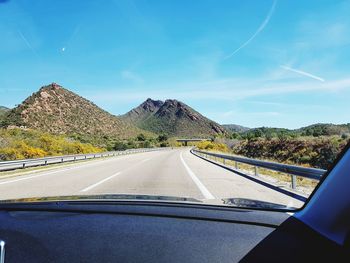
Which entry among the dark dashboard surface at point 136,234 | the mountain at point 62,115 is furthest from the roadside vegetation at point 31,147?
the mountain at point 62,115

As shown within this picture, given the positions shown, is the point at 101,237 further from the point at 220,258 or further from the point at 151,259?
the point at 220,258

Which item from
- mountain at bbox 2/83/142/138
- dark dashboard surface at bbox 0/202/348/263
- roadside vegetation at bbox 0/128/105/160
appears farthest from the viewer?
mountain at bbox 2/83/142/138

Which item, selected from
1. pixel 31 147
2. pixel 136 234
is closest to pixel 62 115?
pixel 31 147

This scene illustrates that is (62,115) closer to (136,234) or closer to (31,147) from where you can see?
(31,147)

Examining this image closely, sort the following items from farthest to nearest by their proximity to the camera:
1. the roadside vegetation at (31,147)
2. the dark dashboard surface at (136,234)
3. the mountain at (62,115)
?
1. the mountain at (62,115)
2. the roadside vegetation at (31,147)
3. the dark dashboard surface at (136,234)

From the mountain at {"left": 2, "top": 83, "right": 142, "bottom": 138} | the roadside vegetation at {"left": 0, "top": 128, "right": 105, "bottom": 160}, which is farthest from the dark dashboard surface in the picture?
the mountain at {"left": 2, "top": 83, "right": 142, "bottom": 138}

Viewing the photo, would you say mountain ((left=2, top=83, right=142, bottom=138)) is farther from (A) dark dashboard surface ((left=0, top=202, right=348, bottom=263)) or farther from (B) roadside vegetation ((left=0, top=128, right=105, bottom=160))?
(A) dark dashboard surface ((left=0, top=202, right=348, bottom=263))

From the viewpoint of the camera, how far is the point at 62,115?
350 feet

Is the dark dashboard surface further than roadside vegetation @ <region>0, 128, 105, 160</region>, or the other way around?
roadside vegetation @ <region>0, 128, 105, 160</region>

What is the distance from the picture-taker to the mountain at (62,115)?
9794 cm

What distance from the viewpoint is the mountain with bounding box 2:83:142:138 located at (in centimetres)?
9794

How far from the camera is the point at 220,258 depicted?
2109mm

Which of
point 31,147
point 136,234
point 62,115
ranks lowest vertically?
point 31,147

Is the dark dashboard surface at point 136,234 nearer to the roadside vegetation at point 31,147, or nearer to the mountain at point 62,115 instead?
the roadside vegetation at point 31,147
